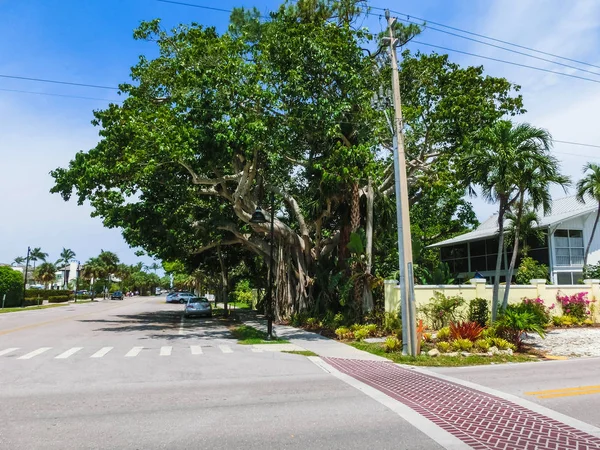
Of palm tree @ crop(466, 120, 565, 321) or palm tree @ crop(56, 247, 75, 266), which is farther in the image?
palm tree @ crop(56, 247, 75, 266)

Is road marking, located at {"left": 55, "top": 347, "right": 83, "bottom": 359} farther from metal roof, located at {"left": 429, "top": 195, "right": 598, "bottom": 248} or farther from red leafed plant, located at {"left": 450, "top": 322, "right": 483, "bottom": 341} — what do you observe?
metal roof, located at {"left": 429, "top": 195, "right": 598, "bottom": 248}

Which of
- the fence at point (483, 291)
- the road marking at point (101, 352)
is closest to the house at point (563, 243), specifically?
the fence at point (483, 291)

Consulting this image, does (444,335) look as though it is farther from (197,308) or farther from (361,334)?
(197,308)

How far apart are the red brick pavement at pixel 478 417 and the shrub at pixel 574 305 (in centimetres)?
1375

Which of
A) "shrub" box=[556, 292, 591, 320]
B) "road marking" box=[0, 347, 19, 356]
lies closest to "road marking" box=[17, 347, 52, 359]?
"road marking" box=[0, 347, 19, 356]

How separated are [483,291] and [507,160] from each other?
19.9 ft

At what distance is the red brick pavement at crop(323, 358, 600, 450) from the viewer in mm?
5735

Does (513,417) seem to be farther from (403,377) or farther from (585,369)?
(585,369)

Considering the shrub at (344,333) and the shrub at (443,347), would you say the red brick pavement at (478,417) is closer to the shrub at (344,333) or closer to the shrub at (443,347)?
the shrub at (443,347)

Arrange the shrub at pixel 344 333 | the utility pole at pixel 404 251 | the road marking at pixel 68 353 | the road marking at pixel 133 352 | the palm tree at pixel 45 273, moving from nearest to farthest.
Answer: the utility pole at pixel 404 251 < the road marking at pixel 68 353 < the road marking at pixel 133 352 < the shrub at pixel 344 333 < the palm tree at pixel 45 273

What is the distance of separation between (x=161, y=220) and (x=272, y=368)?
637 inches

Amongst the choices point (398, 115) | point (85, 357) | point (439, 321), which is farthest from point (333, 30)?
point (85, 357)

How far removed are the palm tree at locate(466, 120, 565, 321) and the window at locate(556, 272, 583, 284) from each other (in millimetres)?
16178

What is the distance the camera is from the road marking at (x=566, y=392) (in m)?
8.45
